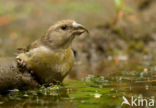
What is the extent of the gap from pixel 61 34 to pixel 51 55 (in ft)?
1.09

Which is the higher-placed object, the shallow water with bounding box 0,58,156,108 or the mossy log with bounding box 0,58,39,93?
the mossy log with bounding box 0,58,39,93

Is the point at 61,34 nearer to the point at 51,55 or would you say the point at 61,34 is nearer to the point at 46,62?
the point at 51,55

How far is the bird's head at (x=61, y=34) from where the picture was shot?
4.50 metres

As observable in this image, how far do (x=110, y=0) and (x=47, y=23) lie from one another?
2.69 m

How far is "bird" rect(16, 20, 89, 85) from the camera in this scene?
435cm

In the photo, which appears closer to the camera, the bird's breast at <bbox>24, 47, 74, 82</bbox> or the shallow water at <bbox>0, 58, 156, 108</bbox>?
the shallow water at <bbox>0, 58, 156, 108</bbox>

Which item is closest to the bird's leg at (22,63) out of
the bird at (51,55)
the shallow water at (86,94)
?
the bird at (51,55)

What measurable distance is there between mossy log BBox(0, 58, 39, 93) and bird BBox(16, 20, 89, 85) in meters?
0.08

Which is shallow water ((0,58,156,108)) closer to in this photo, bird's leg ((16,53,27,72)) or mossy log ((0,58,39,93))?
mossy log ((0,58,39,93))

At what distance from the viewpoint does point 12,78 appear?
4.25m

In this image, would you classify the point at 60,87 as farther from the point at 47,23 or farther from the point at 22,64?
the point at 47,23

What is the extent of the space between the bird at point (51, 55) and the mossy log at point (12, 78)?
0.28ft

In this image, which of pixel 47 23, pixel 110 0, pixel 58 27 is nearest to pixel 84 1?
pixel 110 0

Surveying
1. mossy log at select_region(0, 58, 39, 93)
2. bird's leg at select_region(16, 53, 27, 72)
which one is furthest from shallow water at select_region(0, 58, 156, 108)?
bird's leg at select_region(16, 53, 27, 72)
